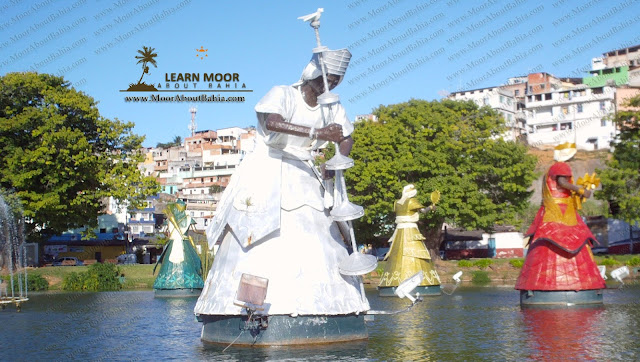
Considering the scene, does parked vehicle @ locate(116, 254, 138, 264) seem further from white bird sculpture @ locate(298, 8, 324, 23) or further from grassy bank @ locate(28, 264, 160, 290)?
white bird sculpture @ locate(298, 8, 324, 23)

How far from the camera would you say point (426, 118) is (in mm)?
48188

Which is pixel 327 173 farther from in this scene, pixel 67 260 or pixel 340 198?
pixel 67 260

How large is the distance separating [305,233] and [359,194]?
36.9m

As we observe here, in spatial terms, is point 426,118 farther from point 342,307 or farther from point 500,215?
point 342,307

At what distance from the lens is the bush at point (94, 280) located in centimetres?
3353

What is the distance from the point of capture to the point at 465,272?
37.8 m

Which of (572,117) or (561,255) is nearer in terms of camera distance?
(561,255)

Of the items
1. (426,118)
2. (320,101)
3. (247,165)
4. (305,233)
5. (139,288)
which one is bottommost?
(139,288)

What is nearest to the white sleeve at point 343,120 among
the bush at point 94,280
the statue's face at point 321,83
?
the statue's face at point 321,83

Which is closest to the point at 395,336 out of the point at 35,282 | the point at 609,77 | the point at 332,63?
the point at 332,63

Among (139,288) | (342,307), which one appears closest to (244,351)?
(342,307)

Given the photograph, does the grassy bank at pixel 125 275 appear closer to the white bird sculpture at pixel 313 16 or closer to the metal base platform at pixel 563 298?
the metal base platform at pixel 563 298

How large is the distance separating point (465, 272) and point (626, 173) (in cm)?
1184

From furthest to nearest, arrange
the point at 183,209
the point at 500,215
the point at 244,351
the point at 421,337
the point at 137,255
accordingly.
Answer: the point at 137,255, the point at 500,215, the point at 183,209, the point at 421,337, the point at 244,351
